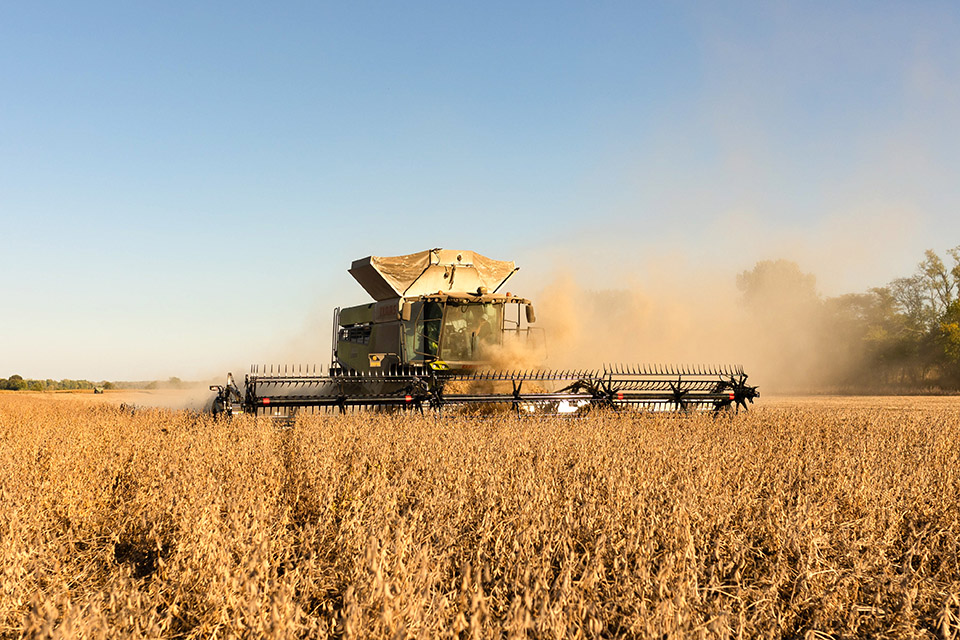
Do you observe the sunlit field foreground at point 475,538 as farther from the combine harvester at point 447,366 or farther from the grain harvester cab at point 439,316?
the grain harvester cab at point 439,316

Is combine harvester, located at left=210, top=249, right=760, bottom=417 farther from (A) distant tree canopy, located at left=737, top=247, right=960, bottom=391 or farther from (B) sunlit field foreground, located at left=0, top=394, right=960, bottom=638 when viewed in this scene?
(A) distant tree canopy, located at left=737, top=247, right=960, bottom=391

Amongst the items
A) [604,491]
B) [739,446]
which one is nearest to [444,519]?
[604,491]

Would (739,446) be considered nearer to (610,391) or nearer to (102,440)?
(610,391)

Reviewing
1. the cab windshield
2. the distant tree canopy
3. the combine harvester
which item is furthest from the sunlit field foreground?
the distant tree canopy

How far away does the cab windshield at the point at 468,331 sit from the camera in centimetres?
1255

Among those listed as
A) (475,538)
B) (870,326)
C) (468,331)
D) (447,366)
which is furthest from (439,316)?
(870,326)

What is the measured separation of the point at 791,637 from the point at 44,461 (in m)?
6.12

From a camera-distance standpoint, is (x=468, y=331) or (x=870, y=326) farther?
(x=870, y=326)

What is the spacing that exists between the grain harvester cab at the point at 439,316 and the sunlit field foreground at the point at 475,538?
5018 mm

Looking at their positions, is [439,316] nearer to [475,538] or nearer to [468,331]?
[468,331]

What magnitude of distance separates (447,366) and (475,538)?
8.41 m

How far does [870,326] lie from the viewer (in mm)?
49062

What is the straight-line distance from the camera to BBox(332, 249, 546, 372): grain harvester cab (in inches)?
494

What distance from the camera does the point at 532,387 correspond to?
12477 millimetres
